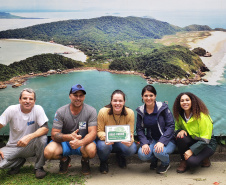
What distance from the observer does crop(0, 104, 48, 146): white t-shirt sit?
10.6 feet

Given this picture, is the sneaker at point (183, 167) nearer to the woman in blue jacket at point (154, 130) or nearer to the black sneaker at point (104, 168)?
the woman in blue jacket at point (154, 130)

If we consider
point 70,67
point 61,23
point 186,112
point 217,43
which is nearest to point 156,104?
point 186,112

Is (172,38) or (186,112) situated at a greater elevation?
(172,38)

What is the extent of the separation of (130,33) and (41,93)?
7.49 feet

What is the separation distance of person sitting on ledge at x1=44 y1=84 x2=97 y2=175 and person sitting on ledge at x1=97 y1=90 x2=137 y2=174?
11 centimetres

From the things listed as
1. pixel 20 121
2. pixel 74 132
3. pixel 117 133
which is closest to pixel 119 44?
pixel 117 133

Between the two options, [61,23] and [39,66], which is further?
[61,23]

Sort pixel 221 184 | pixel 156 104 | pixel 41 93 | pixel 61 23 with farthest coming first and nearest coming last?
pixel 61 23, pixel 41 93, pixel 156 104, pixel 221 184

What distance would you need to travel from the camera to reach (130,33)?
5.24 m

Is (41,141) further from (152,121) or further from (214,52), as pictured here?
(214,52)

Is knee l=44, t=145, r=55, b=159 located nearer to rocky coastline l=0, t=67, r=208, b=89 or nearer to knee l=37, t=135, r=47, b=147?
knee l=37, t=135, r=47, b=147

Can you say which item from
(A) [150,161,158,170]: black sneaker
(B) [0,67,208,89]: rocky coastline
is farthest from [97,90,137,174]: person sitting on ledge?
(B) [0,67,208,89]: rocky coastline

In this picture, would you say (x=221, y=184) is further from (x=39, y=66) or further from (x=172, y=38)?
(x=39, y=66)

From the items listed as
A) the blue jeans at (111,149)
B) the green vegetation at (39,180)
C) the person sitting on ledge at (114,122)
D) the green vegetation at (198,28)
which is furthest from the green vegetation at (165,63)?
the green vegetation at (39,180)
